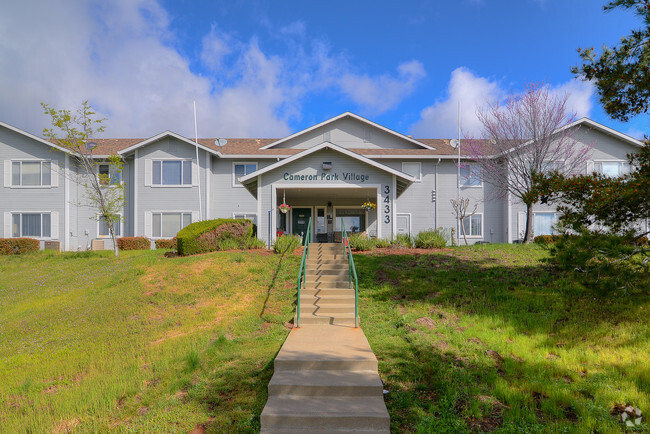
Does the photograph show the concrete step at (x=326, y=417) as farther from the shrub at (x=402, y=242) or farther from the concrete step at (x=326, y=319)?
the shrub at (x=402, y=242)

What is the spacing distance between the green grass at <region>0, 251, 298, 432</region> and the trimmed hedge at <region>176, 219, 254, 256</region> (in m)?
1.18

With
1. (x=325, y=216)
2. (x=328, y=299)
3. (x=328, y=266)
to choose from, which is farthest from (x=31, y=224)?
(x=328, y=299)

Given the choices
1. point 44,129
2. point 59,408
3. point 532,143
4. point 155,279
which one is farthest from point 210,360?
point 532,143

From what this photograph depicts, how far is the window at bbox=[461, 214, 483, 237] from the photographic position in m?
22.6

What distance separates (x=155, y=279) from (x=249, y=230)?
4987 millimetres

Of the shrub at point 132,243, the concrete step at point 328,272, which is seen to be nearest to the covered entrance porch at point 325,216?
the shrub at point 132,243

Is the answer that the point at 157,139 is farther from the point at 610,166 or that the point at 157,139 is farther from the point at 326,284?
the point at 610,166

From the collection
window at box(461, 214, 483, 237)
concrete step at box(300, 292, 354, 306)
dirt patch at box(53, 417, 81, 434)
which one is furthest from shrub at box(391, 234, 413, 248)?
dirt patch at box(53, 417, 81, 434)

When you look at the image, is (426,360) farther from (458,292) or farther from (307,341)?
(458,292)

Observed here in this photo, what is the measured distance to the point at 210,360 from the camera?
6.54 m

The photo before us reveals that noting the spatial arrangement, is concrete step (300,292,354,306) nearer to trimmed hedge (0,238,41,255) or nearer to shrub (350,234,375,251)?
shrub (350,234,375,251)

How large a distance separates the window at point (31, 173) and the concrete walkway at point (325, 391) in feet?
74.2

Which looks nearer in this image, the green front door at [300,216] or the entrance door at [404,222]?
A: the green front door at [300,216]

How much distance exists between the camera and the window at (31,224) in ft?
70.3
